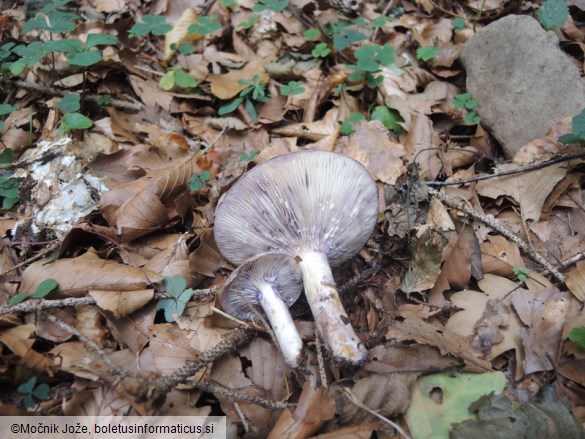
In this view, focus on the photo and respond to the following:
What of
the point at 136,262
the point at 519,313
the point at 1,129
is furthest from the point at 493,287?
the point at 1,129

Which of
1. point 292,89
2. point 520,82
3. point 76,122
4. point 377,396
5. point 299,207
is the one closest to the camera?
point 377,396

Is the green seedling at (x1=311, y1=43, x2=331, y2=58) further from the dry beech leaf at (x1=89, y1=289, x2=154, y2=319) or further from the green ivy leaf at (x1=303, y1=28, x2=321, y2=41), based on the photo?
the dry beech leaf at (x1=89, y1=289, x2=154, y2=319)

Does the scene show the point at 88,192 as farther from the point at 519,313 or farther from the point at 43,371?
the point at 519,313

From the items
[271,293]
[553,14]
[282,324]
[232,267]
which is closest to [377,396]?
[282,324]

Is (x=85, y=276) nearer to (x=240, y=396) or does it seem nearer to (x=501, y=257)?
(x=240, y=396)

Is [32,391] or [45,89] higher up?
[45,89]

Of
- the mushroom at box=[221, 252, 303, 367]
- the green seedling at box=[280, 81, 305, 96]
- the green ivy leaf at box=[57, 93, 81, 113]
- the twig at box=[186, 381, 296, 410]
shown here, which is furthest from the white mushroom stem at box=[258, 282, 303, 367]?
the green ivy leaf at box=[57, 93, 81, 113]
